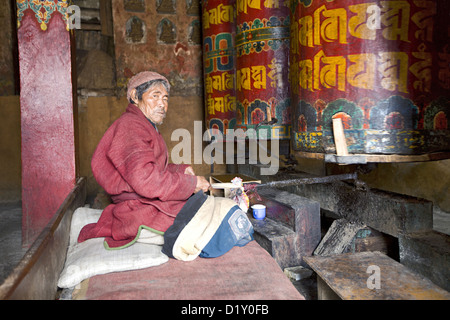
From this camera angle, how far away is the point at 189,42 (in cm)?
596

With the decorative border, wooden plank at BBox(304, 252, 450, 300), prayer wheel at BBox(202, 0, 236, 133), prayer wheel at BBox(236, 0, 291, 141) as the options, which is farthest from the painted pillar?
wooden plank at BBox(304, 252, 450, 300)

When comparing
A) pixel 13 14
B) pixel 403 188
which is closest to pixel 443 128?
pixel 403 188

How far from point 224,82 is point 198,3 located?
1962 mm

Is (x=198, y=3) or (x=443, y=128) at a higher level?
(x=198, y=3)

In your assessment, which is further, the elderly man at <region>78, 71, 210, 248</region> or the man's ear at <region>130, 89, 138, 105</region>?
the man's ear at <region>130, 89, 138, 105</region>

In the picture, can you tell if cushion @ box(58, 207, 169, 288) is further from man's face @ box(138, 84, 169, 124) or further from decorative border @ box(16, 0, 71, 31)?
decorative border @ box(16, 0, 71, 31)

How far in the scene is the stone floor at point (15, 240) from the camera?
2.64 metres

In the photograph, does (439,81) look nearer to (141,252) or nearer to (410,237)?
(410,237)

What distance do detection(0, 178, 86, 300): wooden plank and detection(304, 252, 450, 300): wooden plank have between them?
137 cm

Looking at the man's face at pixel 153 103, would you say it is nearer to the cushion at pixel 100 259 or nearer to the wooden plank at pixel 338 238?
the cushion at pixel 100 259

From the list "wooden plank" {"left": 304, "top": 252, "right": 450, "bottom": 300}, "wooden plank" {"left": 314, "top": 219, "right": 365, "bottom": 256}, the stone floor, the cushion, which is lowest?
the stone floor

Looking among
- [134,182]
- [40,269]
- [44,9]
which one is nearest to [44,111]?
[44,9]

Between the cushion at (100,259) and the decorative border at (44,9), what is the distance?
7.25 ft

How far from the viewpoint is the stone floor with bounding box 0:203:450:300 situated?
8.67ft
